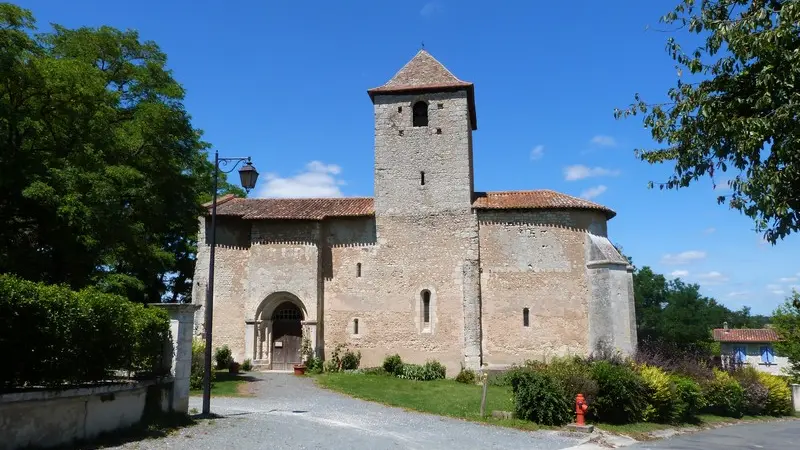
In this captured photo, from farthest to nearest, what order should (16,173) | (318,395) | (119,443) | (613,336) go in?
(613,336), (318,395), (16,173), (119,443)

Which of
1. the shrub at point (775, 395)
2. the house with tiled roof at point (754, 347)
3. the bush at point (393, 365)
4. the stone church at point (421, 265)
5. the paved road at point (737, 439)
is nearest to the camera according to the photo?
the paved road at point (737, 439)

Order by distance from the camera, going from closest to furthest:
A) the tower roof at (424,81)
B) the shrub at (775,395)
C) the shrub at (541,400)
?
the shrub at (541,400) → the shrub at (775,395) → the tower roof at (424,81)

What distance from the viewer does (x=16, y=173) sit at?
15.5 meters

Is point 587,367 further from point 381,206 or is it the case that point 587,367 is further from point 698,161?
point 381,206

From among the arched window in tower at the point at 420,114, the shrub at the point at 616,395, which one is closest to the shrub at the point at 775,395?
the shrub at the point at 616,395

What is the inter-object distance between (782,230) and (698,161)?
1.45 m

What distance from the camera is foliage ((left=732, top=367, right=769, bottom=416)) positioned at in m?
22.5

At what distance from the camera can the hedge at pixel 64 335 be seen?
8.28m

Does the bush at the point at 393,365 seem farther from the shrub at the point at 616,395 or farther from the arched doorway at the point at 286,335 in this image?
the shrub at the point at 616,395

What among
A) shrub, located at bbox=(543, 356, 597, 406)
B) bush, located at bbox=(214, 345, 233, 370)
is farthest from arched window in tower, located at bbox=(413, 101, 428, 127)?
shrub, located at bbox=(543, 356, 597, 406)

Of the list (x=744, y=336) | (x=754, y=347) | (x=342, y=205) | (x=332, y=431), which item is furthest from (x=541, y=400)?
(x=754, y=347)

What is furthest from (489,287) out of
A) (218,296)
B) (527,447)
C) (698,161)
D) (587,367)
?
(698,161)

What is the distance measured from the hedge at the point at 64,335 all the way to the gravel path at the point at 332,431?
1578 millimetres

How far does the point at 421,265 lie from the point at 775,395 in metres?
15.5
